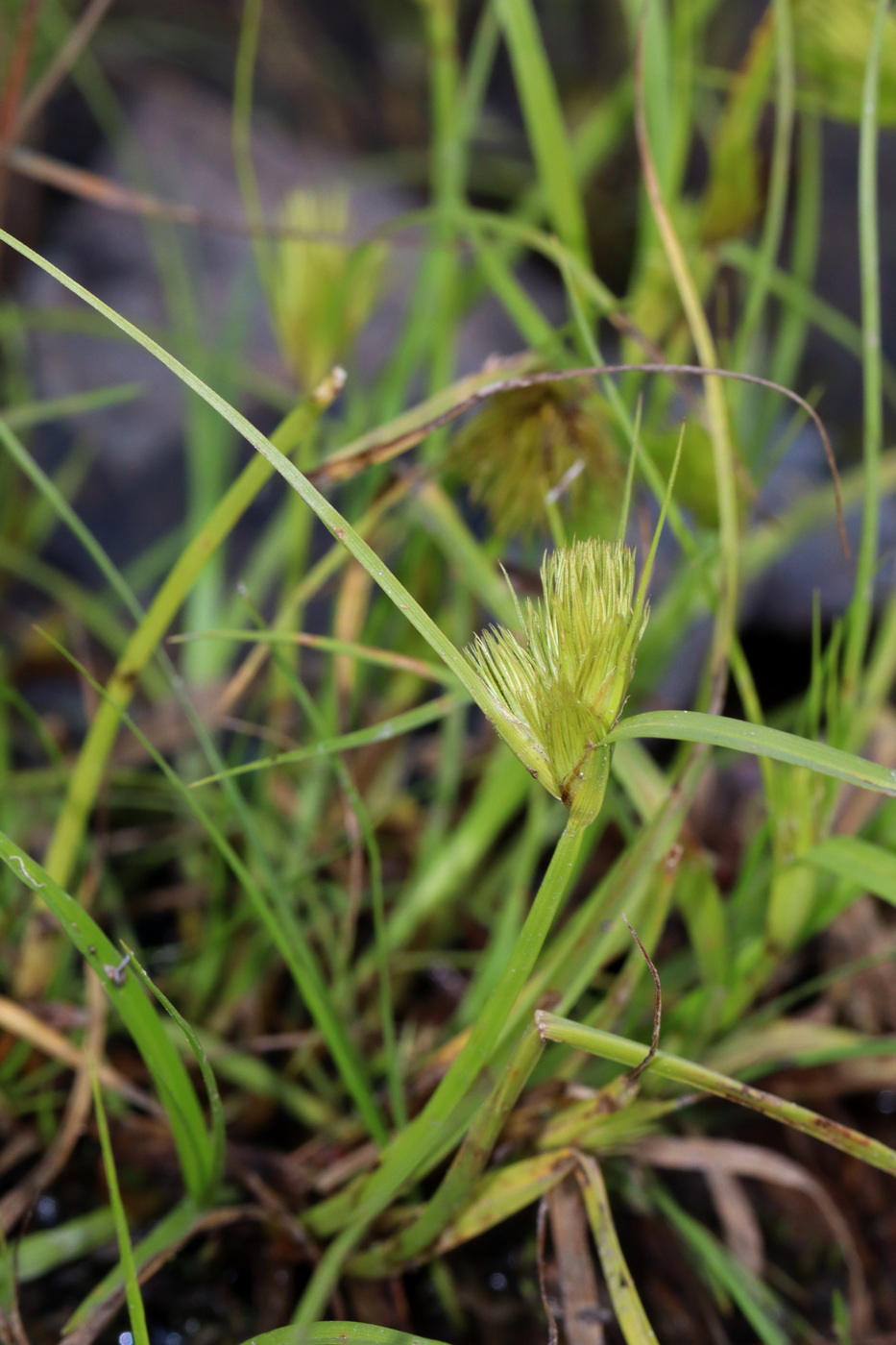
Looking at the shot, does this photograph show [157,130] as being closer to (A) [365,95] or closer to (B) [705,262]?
(A) [365,95]

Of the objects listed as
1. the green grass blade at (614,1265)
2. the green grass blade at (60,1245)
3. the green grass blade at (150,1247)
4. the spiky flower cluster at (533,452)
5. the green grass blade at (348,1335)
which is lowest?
the green grass blade at (60,1245)

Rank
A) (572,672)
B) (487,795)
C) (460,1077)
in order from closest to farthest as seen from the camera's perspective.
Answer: (572,672)
(460,1077)
(487,795)

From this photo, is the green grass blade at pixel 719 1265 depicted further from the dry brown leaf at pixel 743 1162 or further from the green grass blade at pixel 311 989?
the green grass blade at pixel 311 989

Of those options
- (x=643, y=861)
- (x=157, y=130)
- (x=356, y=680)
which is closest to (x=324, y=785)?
(x=356, y=680)

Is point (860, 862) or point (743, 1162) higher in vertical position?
point (860, 862)

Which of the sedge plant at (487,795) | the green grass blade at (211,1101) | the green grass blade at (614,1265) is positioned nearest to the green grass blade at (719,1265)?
the sedge plant at (487,795)

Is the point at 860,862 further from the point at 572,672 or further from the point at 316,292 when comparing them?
the point at 316,292

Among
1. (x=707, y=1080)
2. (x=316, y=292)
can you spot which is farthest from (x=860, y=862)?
(x=316, y=292)

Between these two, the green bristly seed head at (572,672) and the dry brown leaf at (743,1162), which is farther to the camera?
the dry brown leaf at (743,1162)
